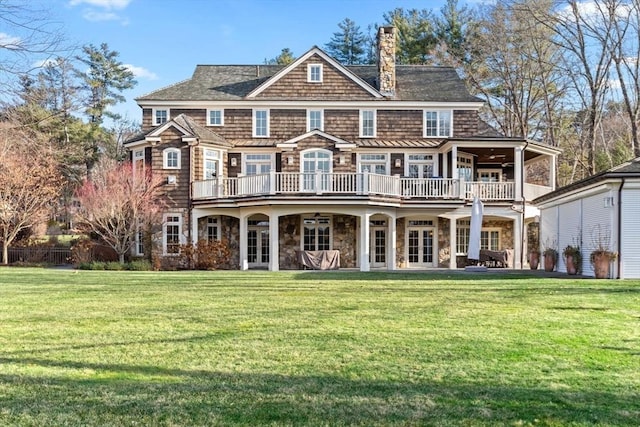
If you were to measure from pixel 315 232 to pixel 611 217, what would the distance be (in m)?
12.0

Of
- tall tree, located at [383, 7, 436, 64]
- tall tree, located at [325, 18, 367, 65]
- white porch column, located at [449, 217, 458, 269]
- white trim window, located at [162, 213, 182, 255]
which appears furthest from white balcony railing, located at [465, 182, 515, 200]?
tall tree, located at [325, 18, 367, 65]

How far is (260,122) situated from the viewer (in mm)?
25922

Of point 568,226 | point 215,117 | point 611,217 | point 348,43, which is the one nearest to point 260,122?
point 215,117

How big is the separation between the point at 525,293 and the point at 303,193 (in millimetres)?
10773

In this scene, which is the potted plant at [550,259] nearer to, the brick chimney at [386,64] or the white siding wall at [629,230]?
the white siding wall at [629,230]

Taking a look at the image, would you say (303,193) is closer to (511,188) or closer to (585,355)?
(511,188)

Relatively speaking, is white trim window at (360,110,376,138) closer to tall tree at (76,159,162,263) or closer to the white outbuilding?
tall tree at (76,159,162,263)

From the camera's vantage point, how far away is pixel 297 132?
25.9 m

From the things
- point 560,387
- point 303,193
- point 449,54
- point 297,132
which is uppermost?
point 449,54

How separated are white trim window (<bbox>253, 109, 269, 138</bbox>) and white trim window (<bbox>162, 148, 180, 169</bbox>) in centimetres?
383

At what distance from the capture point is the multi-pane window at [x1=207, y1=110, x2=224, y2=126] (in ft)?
84.8

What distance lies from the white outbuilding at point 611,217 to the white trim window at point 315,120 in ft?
36.9

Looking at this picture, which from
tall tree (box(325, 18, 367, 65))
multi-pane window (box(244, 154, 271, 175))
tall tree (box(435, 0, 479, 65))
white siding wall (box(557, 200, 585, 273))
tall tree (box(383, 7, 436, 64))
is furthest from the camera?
tall tree (box(325, 18, 367, 65))

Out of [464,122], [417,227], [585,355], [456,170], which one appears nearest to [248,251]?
[417,227]
